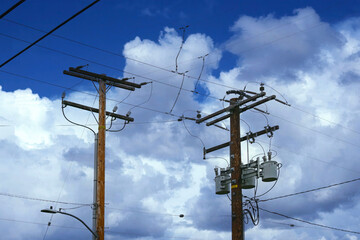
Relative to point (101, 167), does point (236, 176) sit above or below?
above

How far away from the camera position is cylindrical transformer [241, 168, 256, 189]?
20.4 m

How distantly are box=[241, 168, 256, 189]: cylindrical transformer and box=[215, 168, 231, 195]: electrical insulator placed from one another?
2.73 feet

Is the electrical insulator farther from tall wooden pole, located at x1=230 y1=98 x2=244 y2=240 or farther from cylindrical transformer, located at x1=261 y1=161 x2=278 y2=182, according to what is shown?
cylindrical transformer, located at x1=261 y1=161 x2=278 y2=182

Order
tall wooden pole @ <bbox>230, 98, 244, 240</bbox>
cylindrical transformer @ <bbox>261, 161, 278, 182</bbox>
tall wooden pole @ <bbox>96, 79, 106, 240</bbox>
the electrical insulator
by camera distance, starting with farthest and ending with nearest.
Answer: the electrical insulator, cylindrical transformer @ <bbox>261, 161, 278, 182</bbox>, tall wooden pole @ <bbox>230, 98, 244, 240</bbox>, tall wooden pole @ <bbox>96, 79, 106, 240</bbox>

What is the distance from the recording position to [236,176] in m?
20.7

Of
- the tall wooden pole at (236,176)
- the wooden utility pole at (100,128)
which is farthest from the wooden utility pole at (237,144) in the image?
the wooden utility pole at (100,128)

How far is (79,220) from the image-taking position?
1788cm

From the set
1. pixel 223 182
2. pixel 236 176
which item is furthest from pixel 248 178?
pixel 223 182

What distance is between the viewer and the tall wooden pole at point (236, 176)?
20.0 meters

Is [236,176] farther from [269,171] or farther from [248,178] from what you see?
[269,171]

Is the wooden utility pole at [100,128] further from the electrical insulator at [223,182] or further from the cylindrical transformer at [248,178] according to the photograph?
the cylindrical transformer at [248,178]

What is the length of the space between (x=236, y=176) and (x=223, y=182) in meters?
0.93

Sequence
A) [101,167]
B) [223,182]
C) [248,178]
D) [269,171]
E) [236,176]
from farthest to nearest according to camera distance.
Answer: [223,182] < [236,176] < [248,178] < [269,171] < [101,167]

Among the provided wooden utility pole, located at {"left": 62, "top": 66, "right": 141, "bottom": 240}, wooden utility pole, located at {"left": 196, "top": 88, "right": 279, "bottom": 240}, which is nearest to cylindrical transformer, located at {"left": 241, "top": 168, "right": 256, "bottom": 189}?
wooden utility pole, located at {"left": 196, "top": 88, "right": 279, "bottom": 240}
